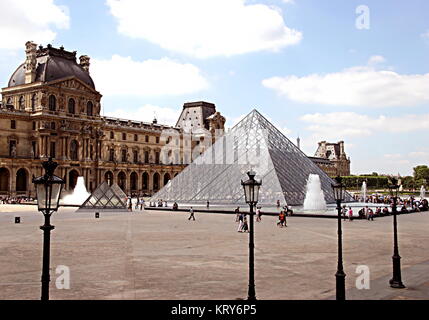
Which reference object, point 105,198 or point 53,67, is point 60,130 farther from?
point 105,198

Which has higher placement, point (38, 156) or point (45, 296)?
point (38, 156)

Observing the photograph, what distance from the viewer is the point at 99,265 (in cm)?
1138

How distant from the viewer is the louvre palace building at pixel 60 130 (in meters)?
56.7

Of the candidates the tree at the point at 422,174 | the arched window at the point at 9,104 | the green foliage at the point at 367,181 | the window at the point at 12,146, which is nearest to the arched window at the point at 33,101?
the arched window at the point at 9,104

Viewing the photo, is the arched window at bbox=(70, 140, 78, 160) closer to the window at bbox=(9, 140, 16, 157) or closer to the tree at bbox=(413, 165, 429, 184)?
the window at bbox=(9, 140, 16, 157)

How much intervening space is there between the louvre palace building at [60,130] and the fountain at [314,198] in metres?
33.7

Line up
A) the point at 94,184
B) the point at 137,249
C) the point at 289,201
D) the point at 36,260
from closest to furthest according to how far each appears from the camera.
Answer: the point at 36,260 → the point at 137,249 → the point at 289,201 → the point at 94,184

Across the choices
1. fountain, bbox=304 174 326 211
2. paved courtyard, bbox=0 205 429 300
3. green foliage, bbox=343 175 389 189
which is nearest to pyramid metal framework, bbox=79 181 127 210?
fountain, bbox=304 174 326 211

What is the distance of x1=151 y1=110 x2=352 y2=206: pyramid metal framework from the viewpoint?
35.5 metres

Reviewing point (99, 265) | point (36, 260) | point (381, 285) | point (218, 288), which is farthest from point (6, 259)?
point (381, 285)

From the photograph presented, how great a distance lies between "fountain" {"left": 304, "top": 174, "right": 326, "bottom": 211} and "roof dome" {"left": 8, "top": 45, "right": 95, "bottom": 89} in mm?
37521

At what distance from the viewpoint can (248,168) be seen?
38906 mm

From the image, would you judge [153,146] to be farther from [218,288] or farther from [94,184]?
[218,288]

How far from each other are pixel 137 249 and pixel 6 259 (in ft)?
11.8
